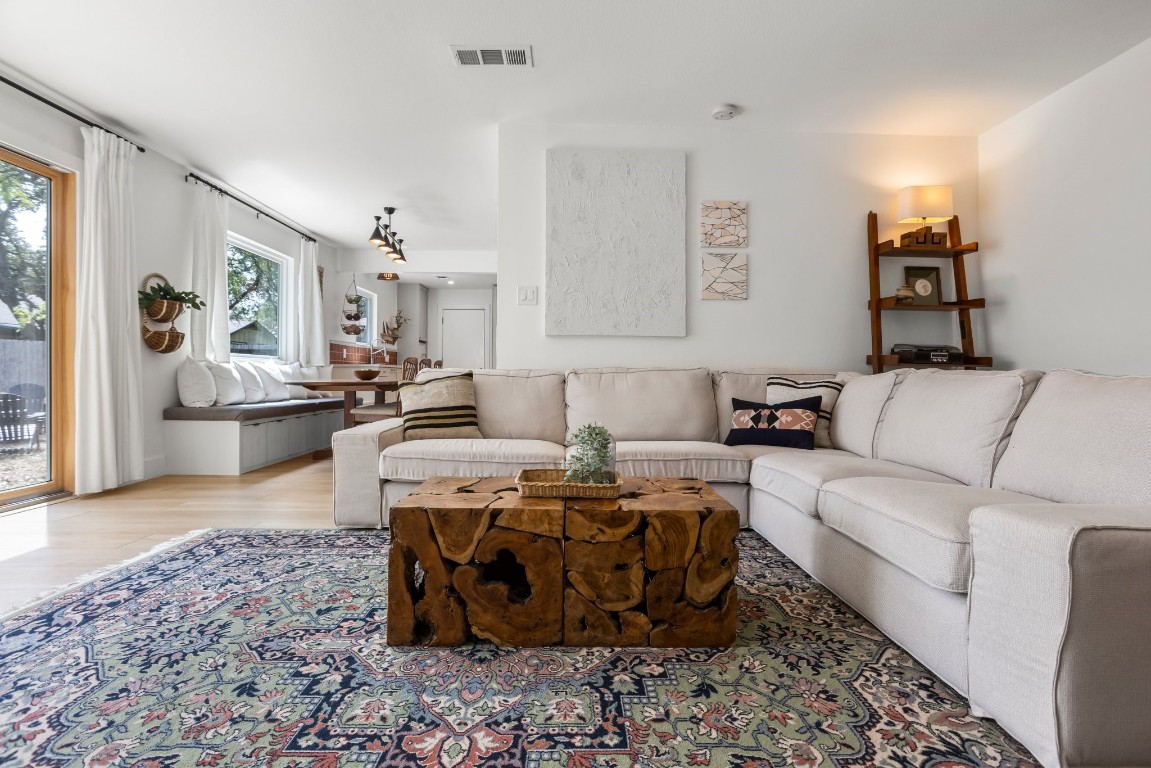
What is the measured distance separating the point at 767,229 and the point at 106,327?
4.49 metres

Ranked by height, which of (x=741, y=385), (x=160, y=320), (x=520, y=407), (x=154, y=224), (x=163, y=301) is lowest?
(x=520, y=407)

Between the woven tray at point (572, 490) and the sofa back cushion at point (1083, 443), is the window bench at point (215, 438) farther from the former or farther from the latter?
the sofa back cushion at point (1083, 443)

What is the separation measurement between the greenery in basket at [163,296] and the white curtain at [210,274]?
→ 1.48 feet

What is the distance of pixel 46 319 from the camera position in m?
3.58

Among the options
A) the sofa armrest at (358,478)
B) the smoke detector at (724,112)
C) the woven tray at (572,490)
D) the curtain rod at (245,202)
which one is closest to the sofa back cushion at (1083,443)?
the woven tray at (572,490)

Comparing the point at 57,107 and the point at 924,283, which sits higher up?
the point at 57,107

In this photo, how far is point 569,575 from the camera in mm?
1659

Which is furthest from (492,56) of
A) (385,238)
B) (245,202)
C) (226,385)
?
(245,202)

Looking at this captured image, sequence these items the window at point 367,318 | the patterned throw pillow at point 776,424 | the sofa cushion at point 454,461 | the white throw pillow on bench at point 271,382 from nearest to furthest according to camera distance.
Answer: the sofa cushion at point 454,461 → the patterned throw pillow at point 776,424 → the white throw pillow on bench at point 271,382 → the window at point 367,318

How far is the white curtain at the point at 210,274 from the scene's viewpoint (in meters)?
4.77

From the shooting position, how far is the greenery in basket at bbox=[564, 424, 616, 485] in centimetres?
184

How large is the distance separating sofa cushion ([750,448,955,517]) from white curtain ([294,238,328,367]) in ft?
18.7

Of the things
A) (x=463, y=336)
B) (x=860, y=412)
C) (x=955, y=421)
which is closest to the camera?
(x=955, y=421)

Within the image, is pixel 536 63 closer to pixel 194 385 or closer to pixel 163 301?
pixel 163 301
